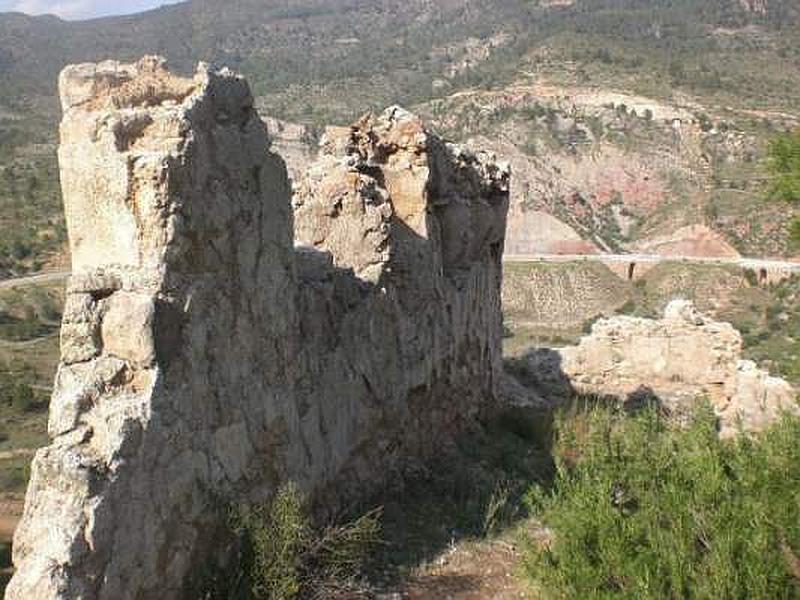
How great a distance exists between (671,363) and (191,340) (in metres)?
12.6

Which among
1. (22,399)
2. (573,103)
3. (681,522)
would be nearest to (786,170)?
(681,522)

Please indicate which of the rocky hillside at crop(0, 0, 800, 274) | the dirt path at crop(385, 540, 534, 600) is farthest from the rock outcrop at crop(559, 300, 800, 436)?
the rocky hillside at crop(0, 0, 800, 274)

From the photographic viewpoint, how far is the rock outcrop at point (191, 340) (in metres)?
5.36

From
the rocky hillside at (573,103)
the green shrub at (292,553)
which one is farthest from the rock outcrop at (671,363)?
the rocky hillside at (573,103)

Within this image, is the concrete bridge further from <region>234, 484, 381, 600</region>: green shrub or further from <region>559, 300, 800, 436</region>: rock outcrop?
<region>234, 484, 381, 600</region>: green shrub

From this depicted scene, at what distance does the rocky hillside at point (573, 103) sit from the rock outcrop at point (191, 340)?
3963 cm

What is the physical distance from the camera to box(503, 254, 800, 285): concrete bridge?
160ft

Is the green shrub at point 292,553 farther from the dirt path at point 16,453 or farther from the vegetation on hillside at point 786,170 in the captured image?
the dirt path at point 16,453

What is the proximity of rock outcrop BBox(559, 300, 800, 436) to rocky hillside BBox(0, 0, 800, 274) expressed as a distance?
35.0m

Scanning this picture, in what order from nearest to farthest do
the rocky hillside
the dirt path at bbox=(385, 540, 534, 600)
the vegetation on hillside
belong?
the dirt path at bbox=(385, 540, 534, 600) < the vegetation on hillside < the rocky hillside

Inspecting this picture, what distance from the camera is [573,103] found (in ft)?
235

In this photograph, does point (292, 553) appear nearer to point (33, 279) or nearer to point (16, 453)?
point (16, 453)

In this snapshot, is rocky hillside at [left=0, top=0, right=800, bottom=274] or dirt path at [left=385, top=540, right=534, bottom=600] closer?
dirt path at [left=385, top=540, right=534, bottom=600]

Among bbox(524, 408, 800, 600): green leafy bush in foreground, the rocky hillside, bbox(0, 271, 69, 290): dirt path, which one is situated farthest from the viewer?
the rocky hillside
